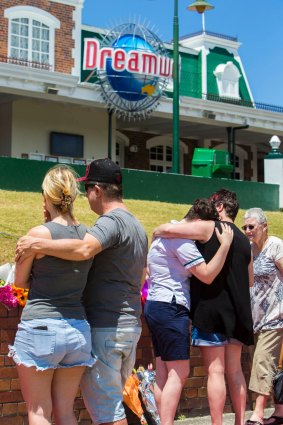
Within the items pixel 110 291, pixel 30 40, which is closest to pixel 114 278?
pixel 110 291

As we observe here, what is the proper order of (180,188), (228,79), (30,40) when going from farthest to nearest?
(228,79), (30,40), (180,188)

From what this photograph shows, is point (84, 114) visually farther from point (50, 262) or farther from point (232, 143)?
point (50, 262)

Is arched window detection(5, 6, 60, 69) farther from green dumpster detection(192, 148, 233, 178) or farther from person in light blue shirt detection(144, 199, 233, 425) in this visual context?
person in light blue shirt detection(144, 199, 233, 425)

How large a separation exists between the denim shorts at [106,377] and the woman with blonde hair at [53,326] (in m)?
0.10

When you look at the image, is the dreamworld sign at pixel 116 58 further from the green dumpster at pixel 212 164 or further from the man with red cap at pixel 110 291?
the man with red cap at pixel 110 291

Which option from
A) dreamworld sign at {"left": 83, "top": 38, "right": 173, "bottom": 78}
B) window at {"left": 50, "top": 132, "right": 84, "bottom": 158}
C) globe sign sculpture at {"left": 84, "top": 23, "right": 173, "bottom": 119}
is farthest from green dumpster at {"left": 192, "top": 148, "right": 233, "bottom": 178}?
window at {"left": 50, "top": 132, "right": 84, "bottom": 158}

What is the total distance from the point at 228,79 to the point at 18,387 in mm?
24291

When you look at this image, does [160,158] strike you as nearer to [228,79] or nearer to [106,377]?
[228,79]

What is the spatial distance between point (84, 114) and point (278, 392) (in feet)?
65.2

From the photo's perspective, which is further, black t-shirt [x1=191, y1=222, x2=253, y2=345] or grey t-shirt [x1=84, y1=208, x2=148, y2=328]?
black t-shirt [x1=191, y1=222, x2=253, y2=345]

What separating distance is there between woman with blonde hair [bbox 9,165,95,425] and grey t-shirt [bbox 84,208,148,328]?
14cm

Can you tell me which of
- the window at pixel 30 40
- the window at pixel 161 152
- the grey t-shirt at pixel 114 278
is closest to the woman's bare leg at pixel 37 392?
the grey t-shirt at pixel 114 278

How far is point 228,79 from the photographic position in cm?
2852

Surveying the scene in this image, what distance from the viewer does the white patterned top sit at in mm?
6090
